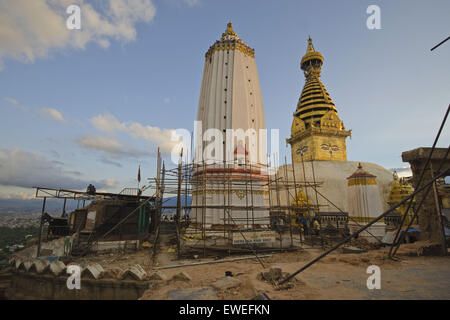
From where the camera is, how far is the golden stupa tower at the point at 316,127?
32531 millimetres

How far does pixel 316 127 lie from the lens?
32.8 m

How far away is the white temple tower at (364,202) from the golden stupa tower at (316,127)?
1716 cm

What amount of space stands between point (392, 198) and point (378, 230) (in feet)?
37.5

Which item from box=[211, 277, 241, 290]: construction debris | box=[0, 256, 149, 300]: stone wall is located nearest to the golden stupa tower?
box=[211, 277, 241, 290]: construction debris

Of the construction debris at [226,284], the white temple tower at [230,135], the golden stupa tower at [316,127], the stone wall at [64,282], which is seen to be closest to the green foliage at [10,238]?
the stone wall at [64,282]

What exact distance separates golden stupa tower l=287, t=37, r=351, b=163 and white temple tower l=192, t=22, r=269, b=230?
19101 millimetres

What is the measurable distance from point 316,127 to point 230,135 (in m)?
23.1

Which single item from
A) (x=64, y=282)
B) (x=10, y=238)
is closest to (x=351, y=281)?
(x=64, y=282)

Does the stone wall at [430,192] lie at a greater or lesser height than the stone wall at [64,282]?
greater

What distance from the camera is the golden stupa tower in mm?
32531

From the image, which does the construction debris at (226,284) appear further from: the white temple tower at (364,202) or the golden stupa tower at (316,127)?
the golden stupa tower at (316,127)

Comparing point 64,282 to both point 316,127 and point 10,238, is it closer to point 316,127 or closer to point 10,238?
point 10,238
